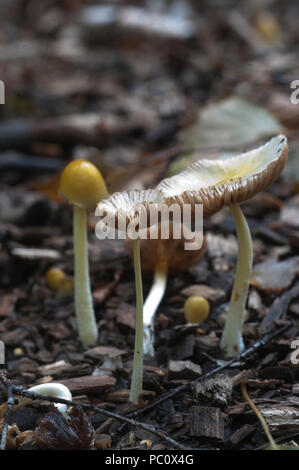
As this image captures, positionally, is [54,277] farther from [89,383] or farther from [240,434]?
[240,434]

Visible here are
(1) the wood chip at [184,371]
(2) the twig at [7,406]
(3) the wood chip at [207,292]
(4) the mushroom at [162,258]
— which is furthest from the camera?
(3) the wood chip at [207,292]

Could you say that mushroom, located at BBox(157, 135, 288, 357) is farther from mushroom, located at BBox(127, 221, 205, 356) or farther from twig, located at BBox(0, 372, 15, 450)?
twig, located at BBox(0, 372, 15, 450)

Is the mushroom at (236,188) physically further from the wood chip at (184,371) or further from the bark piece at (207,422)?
the bark piece at (207,422)

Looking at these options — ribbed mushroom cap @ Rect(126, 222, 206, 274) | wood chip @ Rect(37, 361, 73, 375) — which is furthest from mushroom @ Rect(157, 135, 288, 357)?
wood chip @ Rect(37, 361, 73, 375)

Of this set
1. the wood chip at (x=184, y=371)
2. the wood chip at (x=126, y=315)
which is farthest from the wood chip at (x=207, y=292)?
the wood chip at (x=184, y=371)

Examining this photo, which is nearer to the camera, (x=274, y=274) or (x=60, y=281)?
(x=274, y=274)

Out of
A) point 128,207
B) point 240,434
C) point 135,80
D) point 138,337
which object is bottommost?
point 240,434

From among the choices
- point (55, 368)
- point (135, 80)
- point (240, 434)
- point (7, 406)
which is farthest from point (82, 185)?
point (135, 80)
